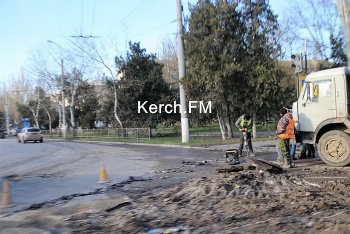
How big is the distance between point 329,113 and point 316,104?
470mm

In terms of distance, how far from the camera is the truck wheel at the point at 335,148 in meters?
10.5

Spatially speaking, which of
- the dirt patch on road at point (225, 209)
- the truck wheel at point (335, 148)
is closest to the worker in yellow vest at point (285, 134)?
the truck wheel at point (335, 148)

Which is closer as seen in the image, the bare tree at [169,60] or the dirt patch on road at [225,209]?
the dirt patch on road at [225,209]

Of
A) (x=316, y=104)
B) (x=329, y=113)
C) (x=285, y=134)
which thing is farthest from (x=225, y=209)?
(x=316, y=104)

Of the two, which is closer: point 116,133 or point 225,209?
point 225,209

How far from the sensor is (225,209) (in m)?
5.96

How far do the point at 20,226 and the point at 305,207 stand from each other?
4554 millimetres

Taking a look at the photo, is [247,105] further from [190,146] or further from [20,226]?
[20,226]

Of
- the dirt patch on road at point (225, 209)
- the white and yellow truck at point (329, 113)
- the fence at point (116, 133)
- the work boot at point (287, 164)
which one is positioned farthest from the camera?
the fence at point (116, 133)

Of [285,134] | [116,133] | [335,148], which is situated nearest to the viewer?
[335,148]

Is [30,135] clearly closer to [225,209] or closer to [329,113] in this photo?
[329,113]

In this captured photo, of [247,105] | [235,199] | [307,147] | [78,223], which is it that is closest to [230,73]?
[247,105]

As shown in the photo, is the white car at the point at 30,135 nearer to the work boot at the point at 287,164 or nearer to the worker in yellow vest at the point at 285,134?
the worker in yellow vest at the point at 285,134

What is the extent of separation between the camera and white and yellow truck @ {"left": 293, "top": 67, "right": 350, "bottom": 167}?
10.5 metres
